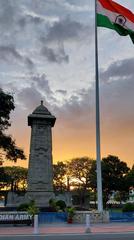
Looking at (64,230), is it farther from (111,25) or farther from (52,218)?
(111,25)

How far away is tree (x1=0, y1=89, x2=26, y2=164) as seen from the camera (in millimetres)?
42219

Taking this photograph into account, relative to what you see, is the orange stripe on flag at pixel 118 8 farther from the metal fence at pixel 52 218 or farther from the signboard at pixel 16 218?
the metal fence at pixel 52 218

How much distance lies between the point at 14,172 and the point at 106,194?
2630 centimetres

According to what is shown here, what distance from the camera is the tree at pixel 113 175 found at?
282 feet

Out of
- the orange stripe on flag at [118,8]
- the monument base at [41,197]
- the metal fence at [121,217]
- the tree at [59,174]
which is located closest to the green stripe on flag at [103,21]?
the orange stripe on flag at [118,8]

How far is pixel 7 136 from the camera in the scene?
4369 cm

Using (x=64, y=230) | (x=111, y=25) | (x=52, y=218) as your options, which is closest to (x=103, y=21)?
(x=111, y=25)

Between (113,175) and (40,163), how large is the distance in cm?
4186

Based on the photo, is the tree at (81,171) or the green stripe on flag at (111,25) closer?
the green stripe on flag at (111,25)

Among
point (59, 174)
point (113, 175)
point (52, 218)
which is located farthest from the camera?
point (59, 174)

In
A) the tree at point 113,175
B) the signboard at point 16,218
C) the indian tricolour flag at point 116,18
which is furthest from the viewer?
the tree at point 113,175

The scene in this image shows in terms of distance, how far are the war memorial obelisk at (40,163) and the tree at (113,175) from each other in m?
39.3

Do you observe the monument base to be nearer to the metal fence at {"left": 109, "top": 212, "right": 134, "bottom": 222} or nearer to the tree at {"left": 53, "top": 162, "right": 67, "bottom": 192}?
the metal fence at {"left": 109, "top": 212, "right": 134, "bottom": 222}

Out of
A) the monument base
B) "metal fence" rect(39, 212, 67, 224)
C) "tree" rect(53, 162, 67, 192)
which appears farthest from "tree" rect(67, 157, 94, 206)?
"metal fence" rect(39, 212, 67, 224)
